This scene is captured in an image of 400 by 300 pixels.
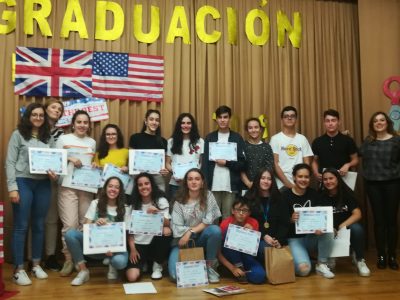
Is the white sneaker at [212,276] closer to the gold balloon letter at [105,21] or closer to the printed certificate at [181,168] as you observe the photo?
the printed certificate at [181,168]

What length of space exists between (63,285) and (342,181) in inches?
105

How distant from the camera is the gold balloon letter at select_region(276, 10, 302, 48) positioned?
5.29m

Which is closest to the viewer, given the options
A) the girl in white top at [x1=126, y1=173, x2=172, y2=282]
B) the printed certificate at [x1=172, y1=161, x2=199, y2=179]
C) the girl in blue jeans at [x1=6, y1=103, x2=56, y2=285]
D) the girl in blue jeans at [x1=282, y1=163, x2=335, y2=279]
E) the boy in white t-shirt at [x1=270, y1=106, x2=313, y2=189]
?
the girl in blue jeans at [x1=6, y1=103, x2=56, y2=285]

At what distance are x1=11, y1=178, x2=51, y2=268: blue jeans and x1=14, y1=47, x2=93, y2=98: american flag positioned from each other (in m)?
1.28

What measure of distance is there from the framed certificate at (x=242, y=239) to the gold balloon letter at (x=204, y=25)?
2534 millimetres

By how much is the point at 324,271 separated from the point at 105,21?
3.51 meters

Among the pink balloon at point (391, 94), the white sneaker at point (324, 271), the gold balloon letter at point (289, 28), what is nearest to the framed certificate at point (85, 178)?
the white sneaker at point (324, 271)

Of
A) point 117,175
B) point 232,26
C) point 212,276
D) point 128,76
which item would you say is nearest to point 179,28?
point 232,26

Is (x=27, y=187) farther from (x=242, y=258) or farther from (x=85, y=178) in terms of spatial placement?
(x=242, y=258)

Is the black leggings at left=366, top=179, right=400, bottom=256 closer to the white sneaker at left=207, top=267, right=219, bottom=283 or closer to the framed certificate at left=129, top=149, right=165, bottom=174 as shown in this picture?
the white sneaker at left=207, top=267, right=219, bottom=283

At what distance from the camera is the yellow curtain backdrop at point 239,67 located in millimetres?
4668

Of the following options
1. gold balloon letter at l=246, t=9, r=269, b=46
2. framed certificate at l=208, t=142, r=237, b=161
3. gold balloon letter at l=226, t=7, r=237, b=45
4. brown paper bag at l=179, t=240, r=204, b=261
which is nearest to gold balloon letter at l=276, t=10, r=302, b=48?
gold balloon letter at l=246, t=9, r=269, b=46

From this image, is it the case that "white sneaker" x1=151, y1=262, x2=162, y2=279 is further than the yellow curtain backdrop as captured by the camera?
No

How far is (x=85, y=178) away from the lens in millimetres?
3830
